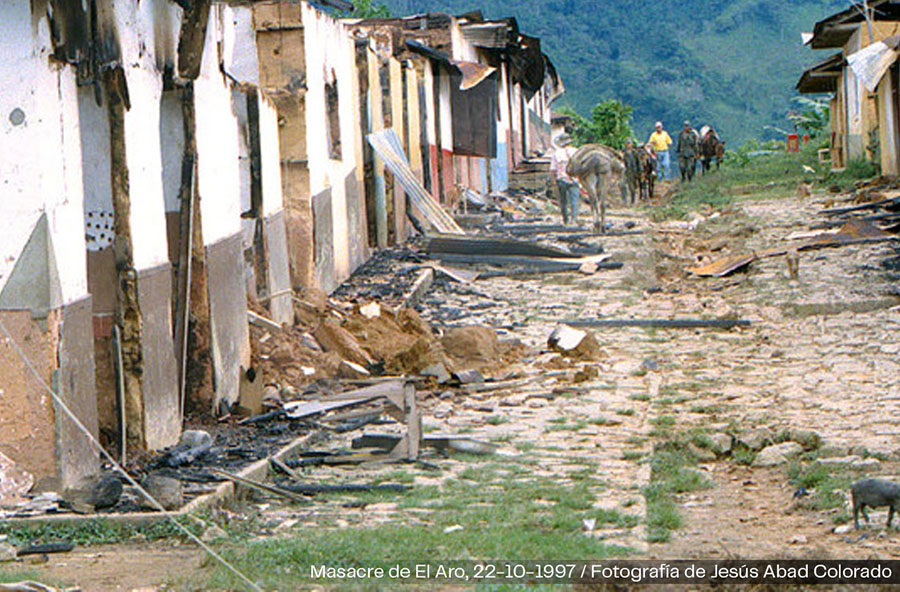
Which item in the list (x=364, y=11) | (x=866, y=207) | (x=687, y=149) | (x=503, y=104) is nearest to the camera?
(x=866, y=207)

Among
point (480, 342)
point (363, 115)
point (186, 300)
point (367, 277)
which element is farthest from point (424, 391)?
point (363, 115)

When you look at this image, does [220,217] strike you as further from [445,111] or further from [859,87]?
[859,87]

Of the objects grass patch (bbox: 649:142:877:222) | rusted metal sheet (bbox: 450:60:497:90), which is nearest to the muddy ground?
rusted metal sheet (bbox: 450:60:497:90)

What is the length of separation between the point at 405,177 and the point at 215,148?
28.3 ft

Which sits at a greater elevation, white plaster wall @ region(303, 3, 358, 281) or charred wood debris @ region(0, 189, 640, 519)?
white plaster wall @ region(303, 3, 358, 281)

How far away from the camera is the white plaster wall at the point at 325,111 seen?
1421cm

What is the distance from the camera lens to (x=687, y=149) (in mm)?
37906

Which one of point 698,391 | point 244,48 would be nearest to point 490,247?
point 244,48

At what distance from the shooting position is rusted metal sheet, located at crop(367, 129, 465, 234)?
59.2ft

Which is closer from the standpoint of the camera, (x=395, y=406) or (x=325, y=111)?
(x=395, y=406)

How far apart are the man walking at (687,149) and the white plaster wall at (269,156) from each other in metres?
26.0

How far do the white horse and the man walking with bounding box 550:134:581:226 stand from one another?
26cm

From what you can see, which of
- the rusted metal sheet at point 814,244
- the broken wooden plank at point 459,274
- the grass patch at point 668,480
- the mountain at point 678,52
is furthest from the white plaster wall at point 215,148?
the mountain at point 678,52

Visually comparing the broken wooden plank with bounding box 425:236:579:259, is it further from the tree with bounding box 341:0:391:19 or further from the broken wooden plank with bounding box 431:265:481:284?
the tree with bounding box 341:0:391:19
